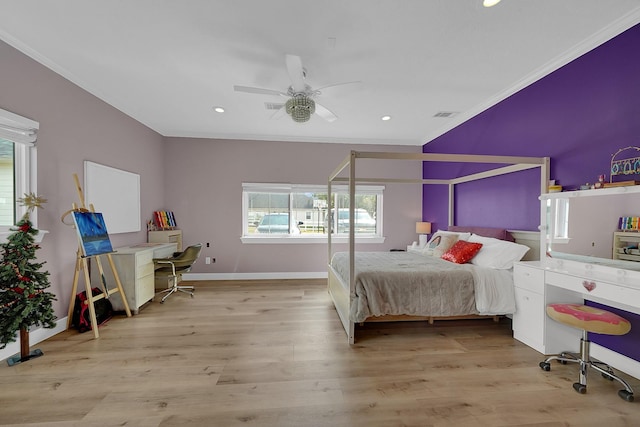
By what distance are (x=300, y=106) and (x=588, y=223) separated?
284cm

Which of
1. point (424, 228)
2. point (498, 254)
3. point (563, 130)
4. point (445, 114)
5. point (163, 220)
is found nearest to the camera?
point (563, 130)

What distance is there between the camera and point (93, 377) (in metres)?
2.00

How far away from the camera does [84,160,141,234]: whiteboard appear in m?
3.21

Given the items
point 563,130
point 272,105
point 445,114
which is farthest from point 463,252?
point 272,105

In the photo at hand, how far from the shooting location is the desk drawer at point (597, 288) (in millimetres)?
1711

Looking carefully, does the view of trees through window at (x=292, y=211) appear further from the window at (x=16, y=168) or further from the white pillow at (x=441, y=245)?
the window at (x=16, y=168)

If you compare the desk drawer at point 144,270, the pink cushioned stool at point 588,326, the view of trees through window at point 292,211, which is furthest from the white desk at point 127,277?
the pink cushioned stool at point 588,326

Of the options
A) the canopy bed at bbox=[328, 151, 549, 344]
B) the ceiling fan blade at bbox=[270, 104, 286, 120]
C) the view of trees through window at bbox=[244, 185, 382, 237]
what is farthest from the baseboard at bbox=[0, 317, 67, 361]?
the ceiling fan blade at bbox=[270, 104, 286, 120]

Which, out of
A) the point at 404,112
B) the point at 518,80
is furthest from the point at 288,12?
the point at 518,80

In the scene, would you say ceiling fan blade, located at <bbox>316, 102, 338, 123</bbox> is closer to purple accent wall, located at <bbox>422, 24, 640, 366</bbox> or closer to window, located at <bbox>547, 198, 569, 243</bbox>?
purple accent wall, located at <bbox>422, 24, 640, 366</bbox>

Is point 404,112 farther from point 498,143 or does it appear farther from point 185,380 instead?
point 185,380

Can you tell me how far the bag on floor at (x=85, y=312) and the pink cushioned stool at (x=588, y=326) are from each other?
4428mm

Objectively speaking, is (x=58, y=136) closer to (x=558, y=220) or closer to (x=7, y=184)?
(x=7, y=184)

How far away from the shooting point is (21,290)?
218 cm
